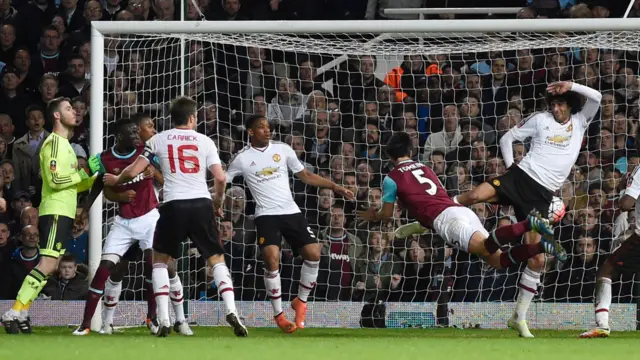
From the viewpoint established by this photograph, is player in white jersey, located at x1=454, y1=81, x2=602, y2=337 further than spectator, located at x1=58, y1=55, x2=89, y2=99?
No

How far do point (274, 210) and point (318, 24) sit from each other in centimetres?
192

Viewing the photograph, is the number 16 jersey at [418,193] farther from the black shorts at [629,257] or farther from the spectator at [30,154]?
the spectator at [30,154]

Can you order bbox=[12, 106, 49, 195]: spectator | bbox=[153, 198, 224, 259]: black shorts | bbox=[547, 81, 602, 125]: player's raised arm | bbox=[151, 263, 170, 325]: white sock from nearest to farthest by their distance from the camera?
bbox=[153, 198, 224, 259]: black shorts < bbox=[151, 263, 170, 325]: white sock < bbox=[547, 81, 602, 125]: player's raised arm < bbox=[12, 106, 49, 195]: spectator

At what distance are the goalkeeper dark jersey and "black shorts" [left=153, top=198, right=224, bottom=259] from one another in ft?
3.94

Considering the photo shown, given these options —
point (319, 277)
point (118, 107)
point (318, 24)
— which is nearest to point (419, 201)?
point (318, 24)

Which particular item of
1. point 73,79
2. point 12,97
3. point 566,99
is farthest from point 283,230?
point 12,97

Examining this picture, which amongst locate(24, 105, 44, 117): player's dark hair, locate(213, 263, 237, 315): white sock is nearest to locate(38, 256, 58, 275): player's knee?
locate(213, 263, 237, 315): white sock

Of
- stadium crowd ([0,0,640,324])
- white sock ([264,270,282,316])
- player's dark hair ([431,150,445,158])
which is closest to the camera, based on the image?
white sock ([264,270,282,316])

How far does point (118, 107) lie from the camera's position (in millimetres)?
12906

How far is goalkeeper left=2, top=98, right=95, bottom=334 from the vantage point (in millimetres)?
9648

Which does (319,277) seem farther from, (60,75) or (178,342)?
(178,342)

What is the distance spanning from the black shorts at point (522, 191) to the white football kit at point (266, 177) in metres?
2.00

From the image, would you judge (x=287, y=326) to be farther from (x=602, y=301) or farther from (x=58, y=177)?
(x=602, y=301)

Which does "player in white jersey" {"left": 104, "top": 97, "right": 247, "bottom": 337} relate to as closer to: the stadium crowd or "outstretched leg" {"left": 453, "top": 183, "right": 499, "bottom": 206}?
"outstretched leg" {"left": 453, "top": 183, "right": 499, "bottom": 206}
